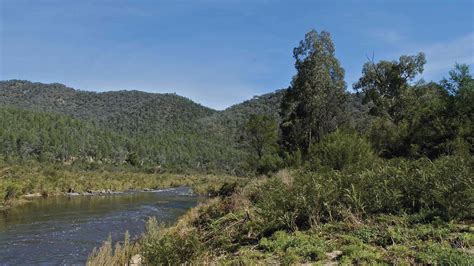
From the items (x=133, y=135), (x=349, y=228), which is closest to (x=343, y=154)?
(x=349, y=228)

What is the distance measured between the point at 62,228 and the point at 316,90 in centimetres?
2559

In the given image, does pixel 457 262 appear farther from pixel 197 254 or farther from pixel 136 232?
pixel 136 232

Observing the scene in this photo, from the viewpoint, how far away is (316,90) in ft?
135

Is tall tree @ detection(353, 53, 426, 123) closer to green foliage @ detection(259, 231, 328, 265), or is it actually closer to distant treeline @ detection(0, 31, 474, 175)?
distant treeline @ detection(0, 31, 474, 175)

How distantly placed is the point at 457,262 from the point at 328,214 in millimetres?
5480

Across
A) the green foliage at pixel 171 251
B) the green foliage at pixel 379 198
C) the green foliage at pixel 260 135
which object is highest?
the green foliage at pixel 260 135

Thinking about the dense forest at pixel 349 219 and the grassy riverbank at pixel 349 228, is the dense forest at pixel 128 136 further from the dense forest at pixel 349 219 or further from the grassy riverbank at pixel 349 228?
the grassy riverbank at pixel 349 228

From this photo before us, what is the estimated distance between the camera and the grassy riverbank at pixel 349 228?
9156 mm

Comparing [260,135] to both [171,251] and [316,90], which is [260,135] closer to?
[316,90]

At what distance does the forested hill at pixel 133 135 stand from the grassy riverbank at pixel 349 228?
58.5m

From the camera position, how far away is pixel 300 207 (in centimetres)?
1280

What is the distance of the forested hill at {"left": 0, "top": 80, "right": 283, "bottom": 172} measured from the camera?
110m

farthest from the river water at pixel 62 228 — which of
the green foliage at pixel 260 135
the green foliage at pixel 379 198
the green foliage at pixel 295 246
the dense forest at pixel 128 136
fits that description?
the dense forest at pixel 128 136

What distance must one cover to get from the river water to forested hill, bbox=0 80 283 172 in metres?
38.9
